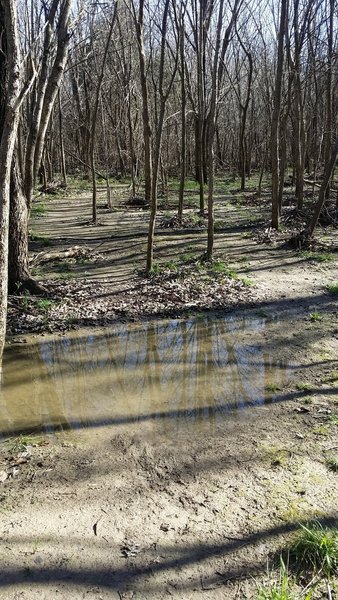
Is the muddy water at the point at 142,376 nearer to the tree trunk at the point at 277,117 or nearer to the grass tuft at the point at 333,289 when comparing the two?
the grass tuft at the point at 333,289

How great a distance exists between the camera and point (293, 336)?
6.86 metres

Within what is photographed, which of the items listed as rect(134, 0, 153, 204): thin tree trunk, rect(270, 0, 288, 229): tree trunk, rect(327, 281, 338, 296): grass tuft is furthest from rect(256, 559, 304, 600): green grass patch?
rect(270, 0, 288, 229): tree trunk

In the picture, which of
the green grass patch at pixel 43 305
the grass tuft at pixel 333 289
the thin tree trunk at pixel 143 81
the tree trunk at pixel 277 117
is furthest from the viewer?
the tree trunk at pixel 277 117

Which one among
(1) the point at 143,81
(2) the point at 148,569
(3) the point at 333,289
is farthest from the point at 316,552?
(1) the point at 143,81

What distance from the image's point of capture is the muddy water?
4926 millimetres

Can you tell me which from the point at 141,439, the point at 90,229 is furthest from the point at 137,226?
the point at 141,439

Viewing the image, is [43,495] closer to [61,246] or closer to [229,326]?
[229,326]

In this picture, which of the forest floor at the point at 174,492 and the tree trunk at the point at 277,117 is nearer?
the forest floor at the point at 174,492

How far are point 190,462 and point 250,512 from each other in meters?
0.76

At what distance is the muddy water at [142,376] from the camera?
4.93m

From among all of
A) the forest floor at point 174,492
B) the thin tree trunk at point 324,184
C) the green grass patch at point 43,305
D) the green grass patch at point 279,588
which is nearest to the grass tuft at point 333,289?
the forest floor at point 174,492

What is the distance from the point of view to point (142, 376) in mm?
5883

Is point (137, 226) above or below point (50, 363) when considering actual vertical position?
above

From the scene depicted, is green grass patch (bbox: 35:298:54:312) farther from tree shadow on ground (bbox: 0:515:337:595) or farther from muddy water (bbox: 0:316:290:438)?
tree shadow on ground (bbox: 0:515:337:595)
